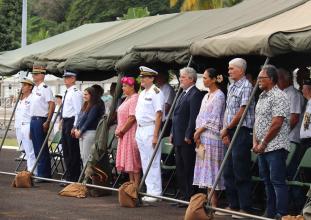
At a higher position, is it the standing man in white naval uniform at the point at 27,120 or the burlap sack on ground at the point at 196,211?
the standing man in white naval uniform at the point at 27,120

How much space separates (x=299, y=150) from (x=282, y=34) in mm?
1988

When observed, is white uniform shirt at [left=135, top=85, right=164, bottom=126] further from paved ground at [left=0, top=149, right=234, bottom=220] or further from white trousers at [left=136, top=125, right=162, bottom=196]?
paved ground at [left=0, top=149, right=234, bottom=220]

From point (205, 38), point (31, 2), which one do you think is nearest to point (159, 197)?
point (205, 38)

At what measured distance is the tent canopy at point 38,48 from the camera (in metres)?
17.7

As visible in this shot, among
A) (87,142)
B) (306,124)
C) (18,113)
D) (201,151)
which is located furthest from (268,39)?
(18,113)

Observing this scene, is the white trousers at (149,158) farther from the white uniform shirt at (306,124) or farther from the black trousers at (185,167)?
the white uniform shirt at (306,124)

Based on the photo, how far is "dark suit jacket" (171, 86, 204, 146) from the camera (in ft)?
40.2

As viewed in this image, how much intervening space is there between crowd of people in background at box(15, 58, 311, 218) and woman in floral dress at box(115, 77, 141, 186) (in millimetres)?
15

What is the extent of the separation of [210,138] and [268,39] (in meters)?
1.93

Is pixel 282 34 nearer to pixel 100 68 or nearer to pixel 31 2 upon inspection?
pixel 100 68

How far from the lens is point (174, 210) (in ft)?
39.9

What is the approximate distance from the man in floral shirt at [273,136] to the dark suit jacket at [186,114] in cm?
163

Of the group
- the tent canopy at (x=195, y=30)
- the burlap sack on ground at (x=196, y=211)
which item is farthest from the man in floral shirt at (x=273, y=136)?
the tent canopy at (x=195, y=30)

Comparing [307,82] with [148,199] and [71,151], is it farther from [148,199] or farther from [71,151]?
[71,151]
